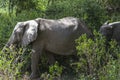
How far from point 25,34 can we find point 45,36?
36cm

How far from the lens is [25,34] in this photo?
658 centimetres

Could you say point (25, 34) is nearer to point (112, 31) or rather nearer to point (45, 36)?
point (45, 36)

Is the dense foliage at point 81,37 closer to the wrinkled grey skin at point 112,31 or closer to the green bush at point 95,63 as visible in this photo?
the green bush at point 95,63

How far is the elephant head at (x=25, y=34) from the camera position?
6449 millimetres

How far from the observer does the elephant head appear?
6449 millimetres

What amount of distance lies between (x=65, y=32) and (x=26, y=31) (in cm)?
71

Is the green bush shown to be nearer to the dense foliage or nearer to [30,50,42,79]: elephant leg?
the dense foliage

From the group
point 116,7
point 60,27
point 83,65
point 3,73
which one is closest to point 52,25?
point 60,27

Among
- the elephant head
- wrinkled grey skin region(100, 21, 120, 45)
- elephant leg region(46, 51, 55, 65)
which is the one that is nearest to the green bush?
wrinkled grey skin region(100, 21, 120, 45)

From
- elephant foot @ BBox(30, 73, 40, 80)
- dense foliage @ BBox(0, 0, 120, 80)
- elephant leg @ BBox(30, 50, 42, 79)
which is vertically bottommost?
elephant foot @ BBox(30, 73, 40, 80)

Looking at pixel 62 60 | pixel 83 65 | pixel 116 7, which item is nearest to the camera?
pixel 83 65

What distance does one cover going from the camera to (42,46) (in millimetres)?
6664

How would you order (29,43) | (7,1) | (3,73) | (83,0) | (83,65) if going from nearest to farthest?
(3,73) → (83,65) → (29,43) → (83,0) → (7,1)

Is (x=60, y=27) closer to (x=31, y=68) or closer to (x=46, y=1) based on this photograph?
(x=31, y=68)
